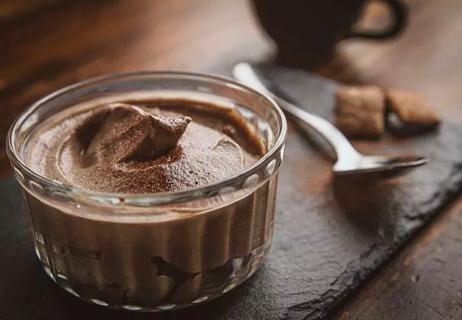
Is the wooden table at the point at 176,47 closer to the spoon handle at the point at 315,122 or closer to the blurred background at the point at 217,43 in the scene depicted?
the blurred background at the point at 217,43

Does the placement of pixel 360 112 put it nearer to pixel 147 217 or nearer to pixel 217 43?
pixel 217 43

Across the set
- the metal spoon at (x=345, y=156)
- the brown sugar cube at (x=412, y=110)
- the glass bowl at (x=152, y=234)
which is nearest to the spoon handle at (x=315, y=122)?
the metal spoon at (x=345, y=156)

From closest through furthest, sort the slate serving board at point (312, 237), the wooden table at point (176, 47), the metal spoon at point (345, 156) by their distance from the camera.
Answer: the slate serving board at point (312, 237) < the metal spoon at point (345, 156) < the wooden table at point (176, 47)

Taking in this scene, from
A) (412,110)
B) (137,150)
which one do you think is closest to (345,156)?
(412,110)

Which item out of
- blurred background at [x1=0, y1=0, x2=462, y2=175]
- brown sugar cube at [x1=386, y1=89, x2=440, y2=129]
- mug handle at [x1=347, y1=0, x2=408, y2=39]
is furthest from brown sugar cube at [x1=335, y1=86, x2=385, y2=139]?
mug handle at [x1=347, y1=0, x2=408, y2=39]

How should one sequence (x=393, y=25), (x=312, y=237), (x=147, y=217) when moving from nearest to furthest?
(x=147, y=217) < (x=312, y=237) < (x=393, y=25)

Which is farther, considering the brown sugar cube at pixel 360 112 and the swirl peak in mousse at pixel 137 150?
the brown sugar cube at pixel 360 112

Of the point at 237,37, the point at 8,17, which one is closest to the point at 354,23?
the point at 237,37
